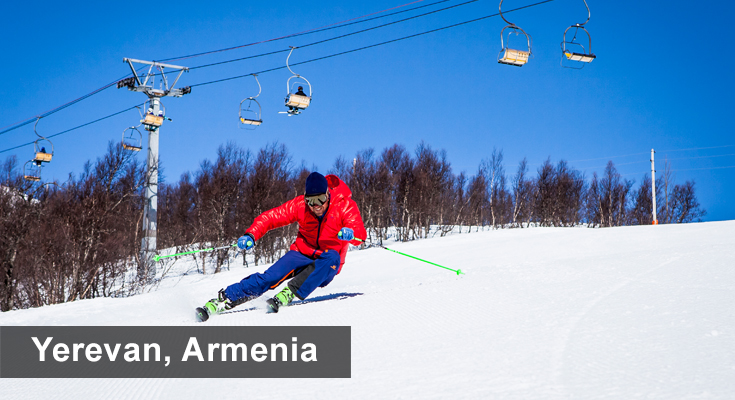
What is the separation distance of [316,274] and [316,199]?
80cm

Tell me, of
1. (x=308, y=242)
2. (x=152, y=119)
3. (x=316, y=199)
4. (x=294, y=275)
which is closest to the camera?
(x=316, y=199)

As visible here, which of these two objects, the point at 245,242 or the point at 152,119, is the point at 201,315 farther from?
the point at 152,119

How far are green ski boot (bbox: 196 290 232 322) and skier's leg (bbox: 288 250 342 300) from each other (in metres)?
0.69

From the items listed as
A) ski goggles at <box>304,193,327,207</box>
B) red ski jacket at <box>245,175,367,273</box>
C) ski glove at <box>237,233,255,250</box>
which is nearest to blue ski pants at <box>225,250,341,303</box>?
red ski jacket at <box>245,175,367,273</box>

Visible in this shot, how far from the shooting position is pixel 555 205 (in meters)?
45.8

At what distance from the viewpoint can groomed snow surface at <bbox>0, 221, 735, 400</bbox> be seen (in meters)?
2.36

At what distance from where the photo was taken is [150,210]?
19.2 meters

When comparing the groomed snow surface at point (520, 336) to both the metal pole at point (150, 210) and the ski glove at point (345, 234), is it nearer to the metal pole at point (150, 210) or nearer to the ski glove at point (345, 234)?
the ski glove at point (345, 234)

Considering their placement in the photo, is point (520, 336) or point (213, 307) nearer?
point (520, 336)

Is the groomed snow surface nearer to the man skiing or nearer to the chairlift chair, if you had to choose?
the man skiing

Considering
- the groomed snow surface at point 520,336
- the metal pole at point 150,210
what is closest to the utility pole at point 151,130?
the metal pole at point 150,210

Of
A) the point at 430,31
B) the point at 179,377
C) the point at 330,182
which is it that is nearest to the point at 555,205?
the point at 430,31

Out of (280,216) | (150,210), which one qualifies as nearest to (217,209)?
(150,210)

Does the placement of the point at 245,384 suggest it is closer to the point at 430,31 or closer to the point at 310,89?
the point at 310,89
